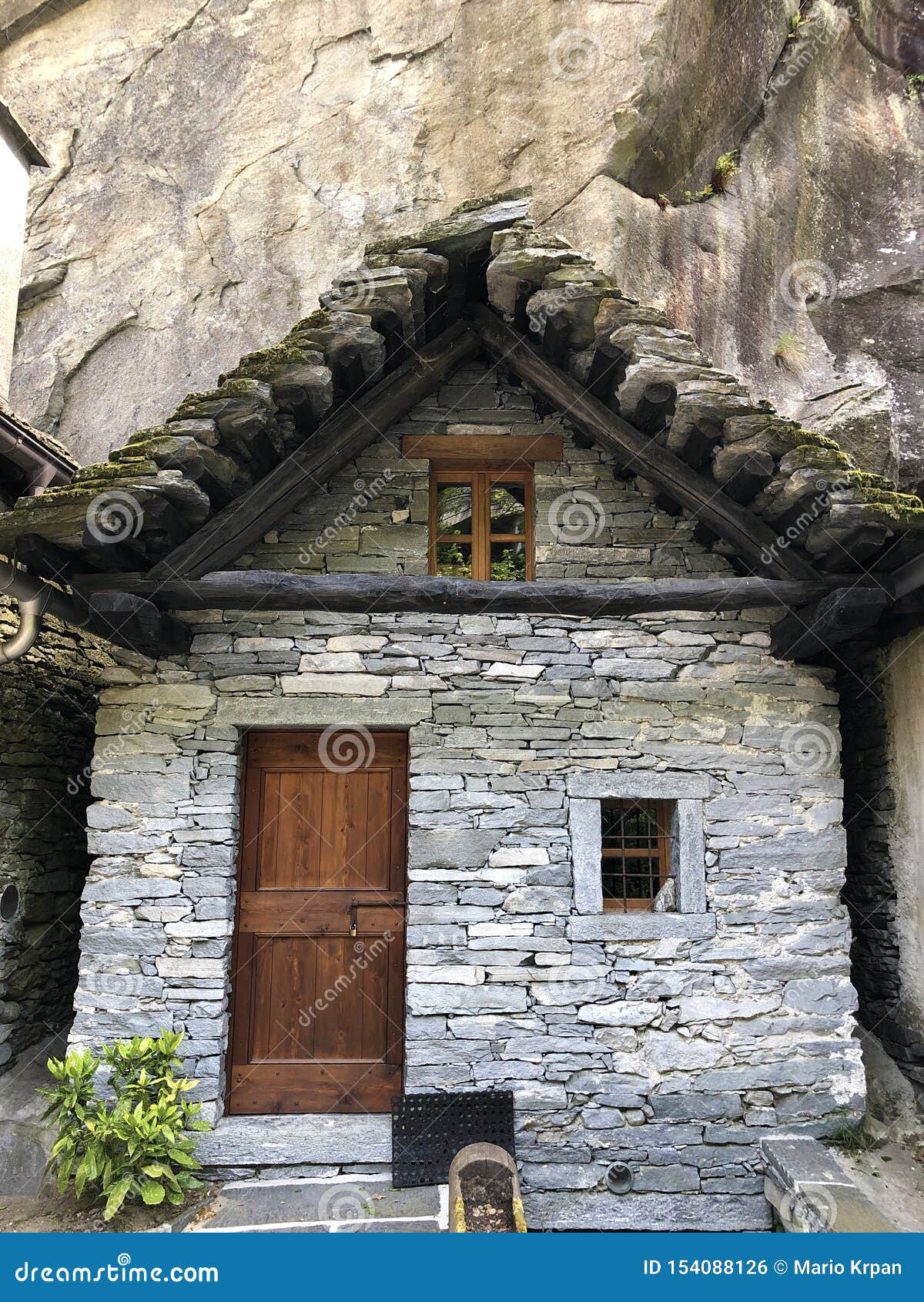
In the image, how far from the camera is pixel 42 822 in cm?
598

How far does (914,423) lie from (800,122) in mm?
3817

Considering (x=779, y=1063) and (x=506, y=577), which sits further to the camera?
(x=506, y=577)

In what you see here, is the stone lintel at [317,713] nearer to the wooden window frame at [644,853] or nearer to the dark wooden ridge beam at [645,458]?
the wooden window frame at [644,853]

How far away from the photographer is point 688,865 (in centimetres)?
492

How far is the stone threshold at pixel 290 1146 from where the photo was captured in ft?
15.1

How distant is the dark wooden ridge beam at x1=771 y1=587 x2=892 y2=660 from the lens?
4516mm

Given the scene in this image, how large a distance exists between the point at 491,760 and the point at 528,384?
250 centimetres

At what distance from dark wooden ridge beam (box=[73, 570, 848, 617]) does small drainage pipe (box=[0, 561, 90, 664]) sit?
Answer: 18 centimetres

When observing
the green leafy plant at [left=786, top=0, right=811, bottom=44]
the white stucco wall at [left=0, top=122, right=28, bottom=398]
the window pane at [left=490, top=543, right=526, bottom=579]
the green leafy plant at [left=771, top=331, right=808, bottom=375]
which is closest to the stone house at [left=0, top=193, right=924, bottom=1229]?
the window pane at [left=490, top=543, right=526, bottom=579]

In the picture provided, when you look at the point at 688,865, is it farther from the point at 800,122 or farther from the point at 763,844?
the point at 800,122

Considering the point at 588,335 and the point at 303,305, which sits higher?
the point at 303,305

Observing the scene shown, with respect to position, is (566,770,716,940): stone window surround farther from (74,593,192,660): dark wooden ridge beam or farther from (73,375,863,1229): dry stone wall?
(74,593,192,660): dark wooden ridge beam
